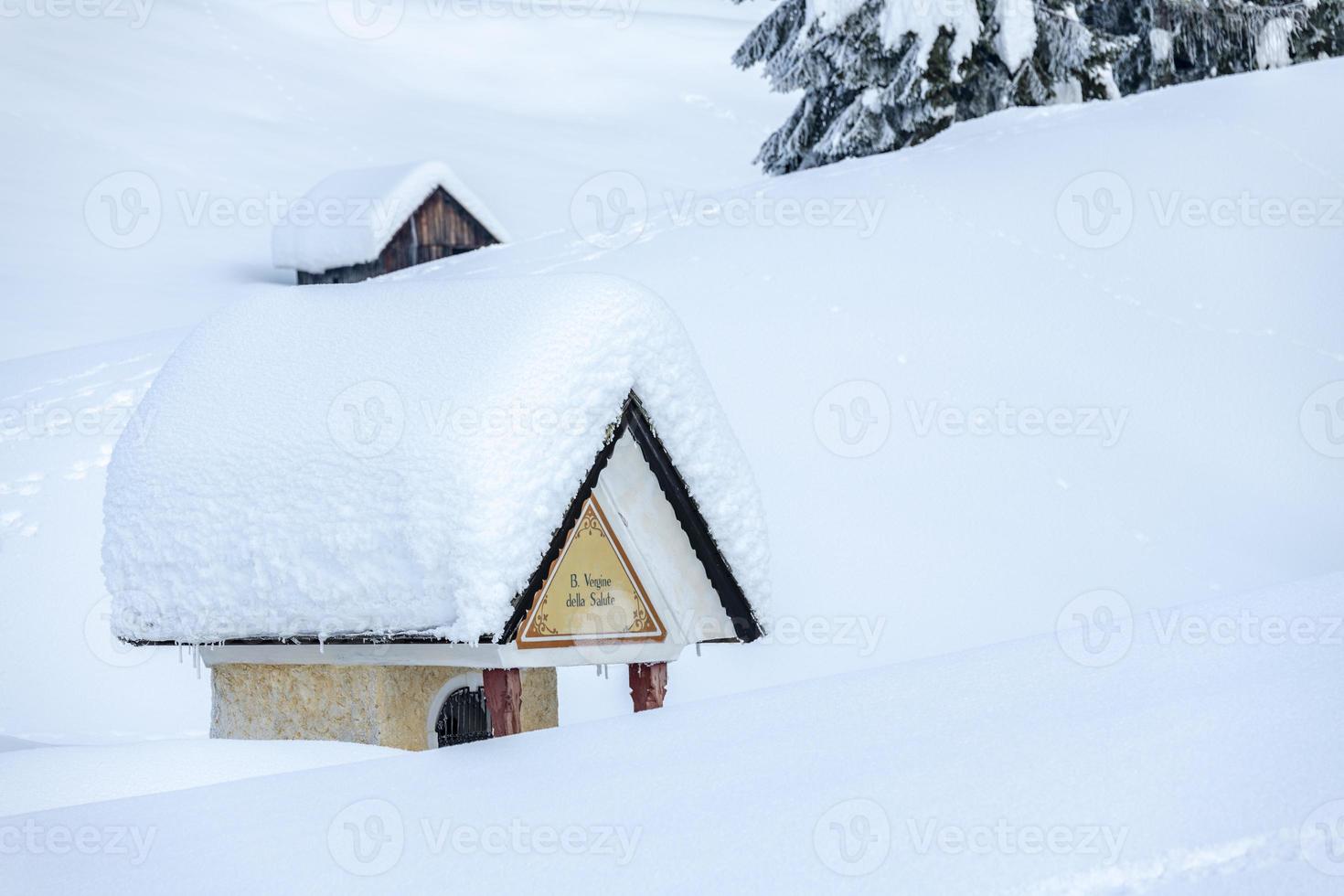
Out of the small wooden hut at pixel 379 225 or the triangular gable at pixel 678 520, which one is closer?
the triangular gable at pixel 678 520

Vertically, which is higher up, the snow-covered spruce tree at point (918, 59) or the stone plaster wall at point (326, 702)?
the snow-covered spruce tree at point (918, 59)

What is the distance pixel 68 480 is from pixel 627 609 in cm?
739

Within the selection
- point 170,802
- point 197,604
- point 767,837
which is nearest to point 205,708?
point 197,604

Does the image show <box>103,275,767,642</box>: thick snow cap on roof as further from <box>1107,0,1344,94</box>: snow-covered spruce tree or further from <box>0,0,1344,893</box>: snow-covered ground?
<box>1107,0,1344,94</box>: snow-covered spruce tree

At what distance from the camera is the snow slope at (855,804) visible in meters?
3.51

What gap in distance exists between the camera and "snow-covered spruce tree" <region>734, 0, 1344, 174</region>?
1593 cm

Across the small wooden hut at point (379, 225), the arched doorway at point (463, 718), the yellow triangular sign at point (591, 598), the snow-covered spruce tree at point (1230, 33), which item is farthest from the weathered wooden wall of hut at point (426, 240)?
the yellow triangular sign at point (591, 598)

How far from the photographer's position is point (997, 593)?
356 inches

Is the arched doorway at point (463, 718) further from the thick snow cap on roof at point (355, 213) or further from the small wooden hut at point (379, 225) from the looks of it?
the thick snow cap on roof at point (355, 213)

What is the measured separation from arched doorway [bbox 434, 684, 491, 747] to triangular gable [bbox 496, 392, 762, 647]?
1.07 meters

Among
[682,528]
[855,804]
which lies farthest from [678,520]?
[855,804]

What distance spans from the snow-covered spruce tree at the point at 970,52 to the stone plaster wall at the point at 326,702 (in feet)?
38.8

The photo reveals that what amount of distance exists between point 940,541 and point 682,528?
14.0ft

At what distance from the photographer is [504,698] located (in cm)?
523
